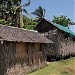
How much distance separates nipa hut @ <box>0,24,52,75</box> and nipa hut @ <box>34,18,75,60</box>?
6.58 meters

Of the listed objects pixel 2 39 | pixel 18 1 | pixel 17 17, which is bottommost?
pixel 2 39

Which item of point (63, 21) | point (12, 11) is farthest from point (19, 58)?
point (63, 21)

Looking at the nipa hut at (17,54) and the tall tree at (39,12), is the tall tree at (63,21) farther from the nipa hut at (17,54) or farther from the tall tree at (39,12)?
the nipa hut at (17,54)

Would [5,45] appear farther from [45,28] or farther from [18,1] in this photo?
[18,1]

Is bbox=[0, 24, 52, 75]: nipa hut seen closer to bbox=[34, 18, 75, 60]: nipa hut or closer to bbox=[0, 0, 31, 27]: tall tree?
bbox=[34, 18, 75, 60]: nipa hut

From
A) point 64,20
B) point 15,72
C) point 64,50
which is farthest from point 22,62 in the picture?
point 64,20

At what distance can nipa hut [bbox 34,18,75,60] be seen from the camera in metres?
26.3

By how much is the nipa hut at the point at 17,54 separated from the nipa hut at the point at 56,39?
6.58m

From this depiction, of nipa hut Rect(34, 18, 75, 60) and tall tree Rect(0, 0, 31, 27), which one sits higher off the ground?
tall tree Rect(0, 0, 31, 27)

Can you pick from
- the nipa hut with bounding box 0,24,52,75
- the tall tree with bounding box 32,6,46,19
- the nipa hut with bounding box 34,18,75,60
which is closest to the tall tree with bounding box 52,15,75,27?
the tall tree with bounding box 32,6,46,19

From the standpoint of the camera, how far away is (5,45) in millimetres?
14812

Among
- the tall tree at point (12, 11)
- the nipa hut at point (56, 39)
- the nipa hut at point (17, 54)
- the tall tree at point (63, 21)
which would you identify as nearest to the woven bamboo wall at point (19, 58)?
the nipa hut at point (17, 54)

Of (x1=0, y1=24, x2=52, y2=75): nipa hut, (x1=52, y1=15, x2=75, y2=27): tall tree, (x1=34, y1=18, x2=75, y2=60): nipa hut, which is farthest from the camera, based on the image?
(x1=52, y1=15, x2=75, y2=27): tall tree

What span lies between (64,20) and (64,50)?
78.6ft
